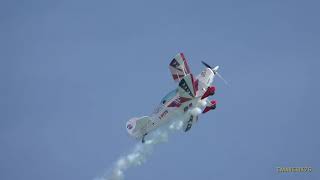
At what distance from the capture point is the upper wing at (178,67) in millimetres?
70750

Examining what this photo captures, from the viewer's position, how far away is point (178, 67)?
70.9 metres

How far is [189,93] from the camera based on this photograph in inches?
2714

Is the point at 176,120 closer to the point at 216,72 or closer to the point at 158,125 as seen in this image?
the point at 158,125

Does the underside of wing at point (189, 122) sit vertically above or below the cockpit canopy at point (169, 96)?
below

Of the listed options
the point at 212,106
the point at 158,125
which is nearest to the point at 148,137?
the point at 158,125

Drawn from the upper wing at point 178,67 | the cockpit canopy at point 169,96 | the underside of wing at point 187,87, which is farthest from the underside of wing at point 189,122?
the upper wing at point 178,67

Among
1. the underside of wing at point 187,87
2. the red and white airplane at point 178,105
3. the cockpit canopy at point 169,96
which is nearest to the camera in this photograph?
the underside of wing at point 187,87

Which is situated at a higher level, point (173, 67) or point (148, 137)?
point (173, 67)

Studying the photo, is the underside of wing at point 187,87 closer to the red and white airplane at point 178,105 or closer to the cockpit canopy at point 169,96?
the red and white airplane at point 178,105

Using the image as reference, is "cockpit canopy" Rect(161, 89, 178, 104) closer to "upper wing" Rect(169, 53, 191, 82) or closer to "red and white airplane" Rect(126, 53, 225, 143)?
"red and white airplane" Rect(126, 53, 225, 143)

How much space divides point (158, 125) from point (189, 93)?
4.05m

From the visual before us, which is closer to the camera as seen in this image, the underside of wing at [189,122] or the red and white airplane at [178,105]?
the red and white airplane at [178,105]

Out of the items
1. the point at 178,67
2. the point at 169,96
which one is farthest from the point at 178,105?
the point at 178,67

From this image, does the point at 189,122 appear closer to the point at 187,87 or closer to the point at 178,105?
the point at 178,105
